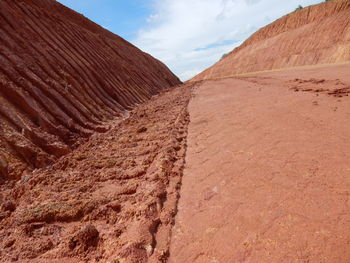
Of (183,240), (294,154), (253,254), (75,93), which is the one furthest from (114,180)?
(75,93)

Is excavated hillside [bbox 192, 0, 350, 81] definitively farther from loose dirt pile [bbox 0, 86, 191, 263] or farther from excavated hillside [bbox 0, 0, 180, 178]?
loose dirt pile [bbox 0, 86, 191, 263]

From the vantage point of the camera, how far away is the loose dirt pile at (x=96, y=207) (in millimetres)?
2238

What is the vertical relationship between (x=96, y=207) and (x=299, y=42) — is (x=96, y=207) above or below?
below

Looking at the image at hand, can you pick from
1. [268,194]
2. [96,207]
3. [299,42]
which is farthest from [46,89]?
[299,42]

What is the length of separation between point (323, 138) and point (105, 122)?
5.51 meters

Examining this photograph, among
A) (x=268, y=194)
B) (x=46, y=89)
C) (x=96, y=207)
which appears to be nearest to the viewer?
(x=268, y=194)

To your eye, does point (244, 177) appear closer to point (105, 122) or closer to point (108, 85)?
point (105, 122)

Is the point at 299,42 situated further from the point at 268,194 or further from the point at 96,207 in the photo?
the point at 96,207

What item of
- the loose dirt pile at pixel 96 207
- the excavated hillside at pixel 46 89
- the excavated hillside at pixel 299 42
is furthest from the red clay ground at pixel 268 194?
the excavated hillside at pixel 299 42

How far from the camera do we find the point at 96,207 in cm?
287

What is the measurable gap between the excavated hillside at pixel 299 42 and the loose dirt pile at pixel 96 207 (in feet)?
79.3

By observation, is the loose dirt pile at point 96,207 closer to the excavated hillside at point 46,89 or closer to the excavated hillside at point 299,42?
the excavated hillside at point 46,89

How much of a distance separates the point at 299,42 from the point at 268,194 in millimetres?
31409

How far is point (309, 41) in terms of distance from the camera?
91.8 ft
